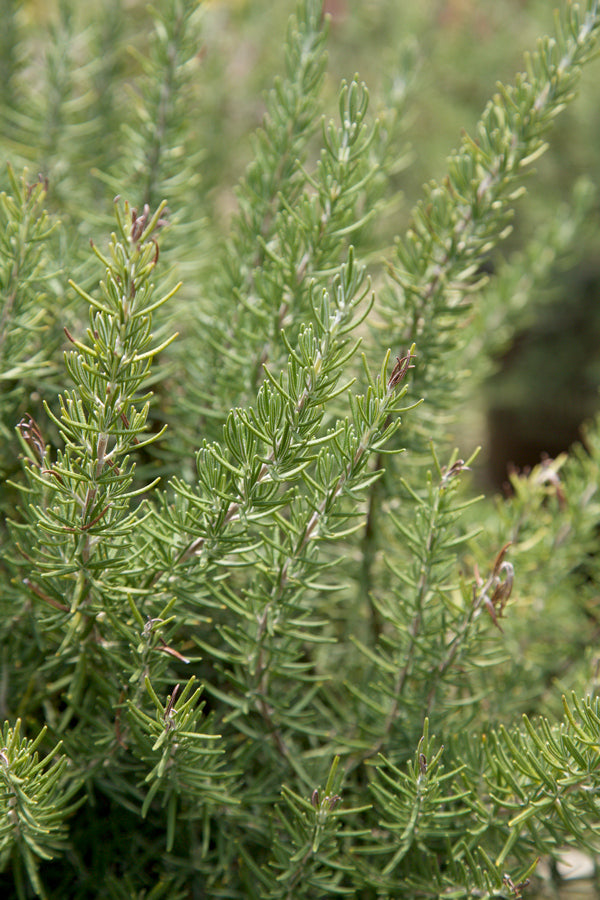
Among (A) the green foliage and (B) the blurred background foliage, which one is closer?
(A) the green foliage

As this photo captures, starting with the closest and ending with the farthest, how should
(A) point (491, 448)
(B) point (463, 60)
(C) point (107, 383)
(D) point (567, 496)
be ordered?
(C) point (107, 383), (D) point (567, 496), (B) point (463, 60), (A) point (491, 448)

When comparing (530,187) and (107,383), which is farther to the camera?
(530,187)

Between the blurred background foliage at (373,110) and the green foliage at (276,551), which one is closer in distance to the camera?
the green foliage at (276,551)

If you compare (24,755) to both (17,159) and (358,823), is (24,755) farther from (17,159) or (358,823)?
(17,159)

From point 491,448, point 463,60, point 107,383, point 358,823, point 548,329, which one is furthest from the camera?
point 491,448

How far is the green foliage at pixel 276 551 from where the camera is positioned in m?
0.29

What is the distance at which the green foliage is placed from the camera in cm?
29

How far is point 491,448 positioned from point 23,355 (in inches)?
66.0

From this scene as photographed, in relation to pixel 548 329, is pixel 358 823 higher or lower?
higher

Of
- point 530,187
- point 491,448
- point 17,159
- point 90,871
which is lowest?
point 491,448

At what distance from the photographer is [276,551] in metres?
0.33

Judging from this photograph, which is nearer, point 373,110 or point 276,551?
point 276,551

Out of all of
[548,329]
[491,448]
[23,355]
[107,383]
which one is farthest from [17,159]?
[491,448]

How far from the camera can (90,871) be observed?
399 mm
